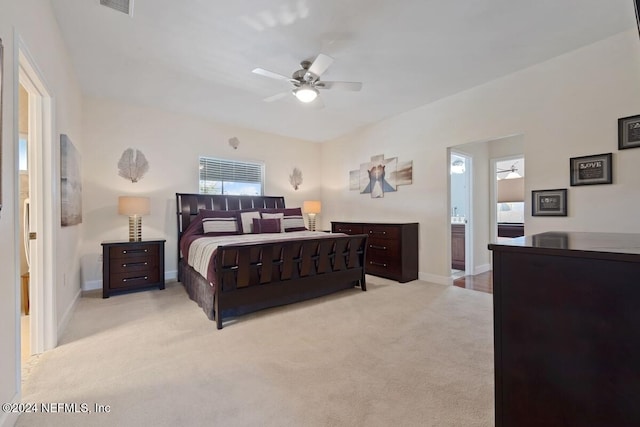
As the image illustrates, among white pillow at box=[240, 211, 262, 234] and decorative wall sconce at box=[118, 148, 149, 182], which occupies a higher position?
decorative wall sconce at box=[118, 148, 149, 182]

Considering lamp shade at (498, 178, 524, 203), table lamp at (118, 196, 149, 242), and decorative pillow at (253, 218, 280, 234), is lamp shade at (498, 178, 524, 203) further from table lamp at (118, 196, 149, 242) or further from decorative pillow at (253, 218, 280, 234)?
table lamp at (118, 196, 149, 242)

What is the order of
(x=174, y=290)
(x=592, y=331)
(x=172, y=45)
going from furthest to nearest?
(x=174, y=290)
(x=172, y=45)
(x=592, y=331)

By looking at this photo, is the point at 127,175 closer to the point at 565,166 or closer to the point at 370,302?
the point at 370,302

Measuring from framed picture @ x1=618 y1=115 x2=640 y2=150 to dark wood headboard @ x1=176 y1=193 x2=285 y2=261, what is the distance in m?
4.88

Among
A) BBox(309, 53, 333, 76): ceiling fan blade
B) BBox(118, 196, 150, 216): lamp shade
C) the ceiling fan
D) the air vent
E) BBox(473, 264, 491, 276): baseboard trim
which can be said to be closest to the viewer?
the air vent

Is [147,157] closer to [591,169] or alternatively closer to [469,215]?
[469,215]

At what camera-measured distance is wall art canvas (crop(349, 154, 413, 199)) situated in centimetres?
489

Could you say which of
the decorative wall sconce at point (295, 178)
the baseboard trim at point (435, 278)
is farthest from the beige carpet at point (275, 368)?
the decorative wall sconce at point (295, 178)

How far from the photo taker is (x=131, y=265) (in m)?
3.86

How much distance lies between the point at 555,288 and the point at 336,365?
150cm

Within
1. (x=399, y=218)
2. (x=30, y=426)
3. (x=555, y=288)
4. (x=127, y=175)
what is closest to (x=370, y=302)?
(x=399, y=218)

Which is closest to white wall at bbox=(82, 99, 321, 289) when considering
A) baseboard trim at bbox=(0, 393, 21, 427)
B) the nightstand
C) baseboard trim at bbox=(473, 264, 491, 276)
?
the nightstand

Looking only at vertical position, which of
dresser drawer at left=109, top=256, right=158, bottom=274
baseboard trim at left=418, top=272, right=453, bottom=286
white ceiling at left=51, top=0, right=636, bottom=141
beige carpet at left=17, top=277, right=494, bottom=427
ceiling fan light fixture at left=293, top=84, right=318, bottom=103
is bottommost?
beige carpet at left=17, top=277, right=494, bottom=427

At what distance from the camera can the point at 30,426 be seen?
57.5 inches
